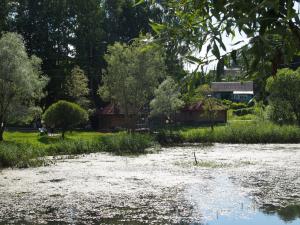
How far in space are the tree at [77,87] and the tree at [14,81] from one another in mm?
16631

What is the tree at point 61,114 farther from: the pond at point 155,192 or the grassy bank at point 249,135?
the pond at point 155,192

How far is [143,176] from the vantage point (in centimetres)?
1831

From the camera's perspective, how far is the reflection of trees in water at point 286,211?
11.2 m

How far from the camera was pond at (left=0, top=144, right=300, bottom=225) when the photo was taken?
36.9ft

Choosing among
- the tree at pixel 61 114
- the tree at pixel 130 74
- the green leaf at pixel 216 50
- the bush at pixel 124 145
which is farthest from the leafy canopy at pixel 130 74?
the green leaf at pixel 216 50

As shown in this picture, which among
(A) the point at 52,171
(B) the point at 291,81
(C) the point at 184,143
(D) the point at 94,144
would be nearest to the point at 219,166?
(A) the point at 52,171

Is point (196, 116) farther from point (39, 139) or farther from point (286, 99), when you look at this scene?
point (39, 139)

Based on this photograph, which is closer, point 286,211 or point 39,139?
point 286,211

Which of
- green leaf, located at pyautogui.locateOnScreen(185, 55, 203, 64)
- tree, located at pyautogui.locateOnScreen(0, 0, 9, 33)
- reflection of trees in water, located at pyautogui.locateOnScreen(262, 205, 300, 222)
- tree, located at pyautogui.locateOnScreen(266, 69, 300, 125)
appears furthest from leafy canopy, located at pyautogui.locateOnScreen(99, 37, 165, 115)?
green leaf, located at pyautogui.locateOnScreen(185, 55, 203, 64)

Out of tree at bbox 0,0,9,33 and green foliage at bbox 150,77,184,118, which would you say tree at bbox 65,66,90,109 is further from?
tree at bbox 0,0,9,33

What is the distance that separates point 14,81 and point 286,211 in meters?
23.2

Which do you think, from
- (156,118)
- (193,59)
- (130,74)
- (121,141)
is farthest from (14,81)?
(193,59)

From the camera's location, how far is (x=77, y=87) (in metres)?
50.1

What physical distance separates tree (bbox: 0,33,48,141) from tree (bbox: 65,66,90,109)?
1663 centimetres
